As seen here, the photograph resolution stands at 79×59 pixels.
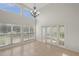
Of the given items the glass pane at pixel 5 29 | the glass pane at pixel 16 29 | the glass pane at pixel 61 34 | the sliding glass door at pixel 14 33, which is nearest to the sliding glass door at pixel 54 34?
the glass pane at pixel 61 34

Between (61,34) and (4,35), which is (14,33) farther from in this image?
(61,34)

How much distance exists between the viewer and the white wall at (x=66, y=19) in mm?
2033

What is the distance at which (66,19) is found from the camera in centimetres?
206

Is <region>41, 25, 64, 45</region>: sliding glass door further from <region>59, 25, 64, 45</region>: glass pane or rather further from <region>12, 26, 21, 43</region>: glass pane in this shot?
<region>12, 26, 21, 43</region>: glass pane

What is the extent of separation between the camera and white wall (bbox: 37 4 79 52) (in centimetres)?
203

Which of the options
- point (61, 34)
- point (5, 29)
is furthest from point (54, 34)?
point (5, 29)

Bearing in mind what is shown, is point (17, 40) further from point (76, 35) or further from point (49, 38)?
point (76, 35)

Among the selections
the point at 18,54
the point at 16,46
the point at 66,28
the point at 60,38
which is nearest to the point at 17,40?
the point at 16,46

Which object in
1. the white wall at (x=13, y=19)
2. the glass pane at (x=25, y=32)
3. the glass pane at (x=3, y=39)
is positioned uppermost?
the white wall at (x=13, y=19)

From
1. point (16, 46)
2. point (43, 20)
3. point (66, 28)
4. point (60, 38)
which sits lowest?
point (16, 46)

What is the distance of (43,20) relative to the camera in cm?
211

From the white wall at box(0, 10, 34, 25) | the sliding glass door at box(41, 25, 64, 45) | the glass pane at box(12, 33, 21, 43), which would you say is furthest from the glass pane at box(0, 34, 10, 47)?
the sliding glass door at box(41, 25, 64, 45)

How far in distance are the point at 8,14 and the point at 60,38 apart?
41.1 inches

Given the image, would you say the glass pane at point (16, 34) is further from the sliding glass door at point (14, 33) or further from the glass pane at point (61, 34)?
the glass pane at point (61, 34)
